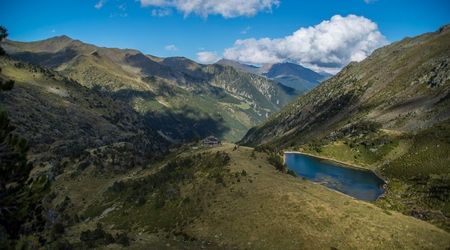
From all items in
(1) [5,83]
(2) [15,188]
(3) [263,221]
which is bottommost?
(3) [263,221]

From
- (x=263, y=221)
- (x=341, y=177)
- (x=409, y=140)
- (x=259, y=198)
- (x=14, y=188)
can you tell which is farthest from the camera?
(x=409, y=140)

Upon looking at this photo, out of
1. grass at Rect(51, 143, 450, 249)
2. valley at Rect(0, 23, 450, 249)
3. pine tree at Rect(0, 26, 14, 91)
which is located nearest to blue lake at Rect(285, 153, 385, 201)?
valley at Rect(0, 23, 450, 249)

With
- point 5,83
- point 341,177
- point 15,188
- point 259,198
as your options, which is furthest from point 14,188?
point 341,177

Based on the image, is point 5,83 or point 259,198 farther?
point 259,198

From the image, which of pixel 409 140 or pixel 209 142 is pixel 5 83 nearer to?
pixel 209 142

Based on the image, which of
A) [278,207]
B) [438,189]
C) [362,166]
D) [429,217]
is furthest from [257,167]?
[362,166]

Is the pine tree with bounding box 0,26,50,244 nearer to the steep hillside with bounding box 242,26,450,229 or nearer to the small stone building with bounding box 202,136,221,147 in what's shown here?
the steep hillside with bounding box 242,26,450,229

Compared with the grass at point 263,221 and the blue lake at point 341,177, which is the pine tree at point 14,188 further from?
the blue lake at point 341,177

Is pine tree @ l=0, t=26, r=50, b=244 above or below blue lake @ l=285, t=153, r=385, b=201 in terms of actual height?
above

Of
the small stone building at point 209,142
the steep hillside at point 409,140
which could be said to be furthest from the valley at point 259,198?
the small stone building at point 209,142
